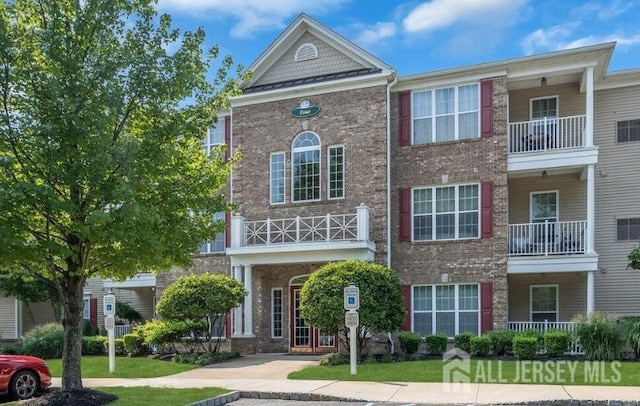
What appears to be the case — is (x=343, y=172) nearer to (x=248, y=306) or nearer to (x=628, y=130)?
(x=248, y=306)

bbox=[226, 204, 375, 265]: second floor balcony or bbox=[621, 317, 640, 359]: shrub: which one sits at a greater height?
bbox=[226, 204, 375, 265]: second floor balcony

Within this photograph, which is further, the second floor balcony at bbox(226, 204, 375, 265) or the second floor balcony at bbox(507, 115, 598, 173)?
the second floor balcony at bbox(226, 204, 375, 265)

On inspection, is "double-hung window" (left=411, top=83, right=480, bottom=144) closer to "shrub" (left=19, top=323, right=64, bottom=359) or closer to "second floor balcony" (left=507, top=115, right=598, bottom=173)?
"second floor balcony" (left=507, top=115, right=598, bottom=173)

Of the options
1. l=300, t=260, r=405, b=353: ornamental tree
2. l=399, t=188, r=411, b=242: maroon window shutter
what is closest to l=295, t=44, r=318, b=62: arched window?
l=399, t=188, r=411, b=242: maroon window shutter

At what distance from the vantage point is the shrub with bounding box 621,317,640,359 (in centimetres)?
1523

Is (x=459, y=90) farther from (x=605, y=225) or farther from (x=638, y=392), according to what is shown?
(x=638, y=392)

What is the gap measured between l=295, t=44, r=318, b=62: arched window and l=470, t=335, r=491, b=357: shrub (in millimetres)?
11413

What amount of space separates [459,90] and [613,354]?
372 inches

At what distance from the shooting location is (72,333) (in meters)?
11.9

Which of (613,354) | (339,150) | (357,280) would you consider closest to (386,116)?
(339,150)

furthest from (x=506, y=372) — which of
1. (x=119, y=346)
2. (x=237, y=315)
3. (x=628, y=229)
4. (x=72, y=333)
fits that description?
(x=119, y=346)

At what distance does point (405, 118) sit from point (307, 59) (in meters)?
4.35

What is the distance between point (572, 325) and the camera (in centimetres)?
1767

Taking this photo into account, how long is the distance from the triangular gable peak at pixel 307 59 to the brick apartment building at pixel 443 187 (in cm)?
5
